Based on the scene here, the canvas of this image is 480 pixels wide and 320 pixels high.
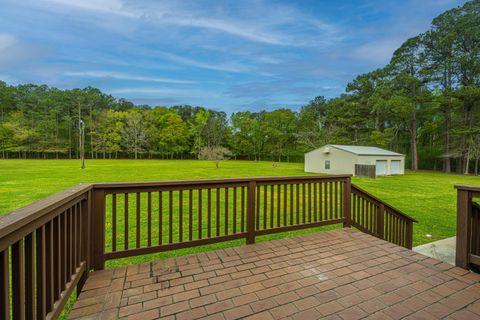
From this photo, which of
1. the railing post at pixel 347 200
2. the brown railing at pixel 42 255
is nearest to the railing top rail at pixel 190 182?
the railing post at pixel 347 200

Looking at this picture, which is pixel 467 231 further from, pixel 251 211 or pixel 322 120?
pixel 322 120

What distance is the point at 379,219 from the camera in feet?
13.3

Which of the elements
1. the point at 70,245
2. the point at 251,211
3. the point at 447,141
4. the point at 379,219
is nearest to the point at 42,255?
the point at 70,245

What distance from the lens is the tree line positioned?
20359 millimetres

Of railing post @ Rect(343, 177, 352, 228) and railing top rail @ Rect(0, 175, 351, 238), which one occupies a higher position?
railing top rail @ Rect(0, 175, 351, 238)

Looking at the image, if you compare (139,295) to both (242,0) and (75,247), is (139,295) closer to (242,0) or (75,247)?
(75,247)

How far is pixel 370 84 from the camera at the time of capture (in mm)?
26312

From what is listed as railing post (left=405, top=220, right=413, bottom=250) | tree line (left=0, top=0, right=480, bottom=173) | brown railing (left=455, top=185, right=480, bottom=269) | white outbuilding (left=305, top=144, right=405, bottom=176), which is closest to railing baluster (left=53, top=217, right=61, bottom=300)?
brown railing (left=455, top=185, right=480, bottom=269)

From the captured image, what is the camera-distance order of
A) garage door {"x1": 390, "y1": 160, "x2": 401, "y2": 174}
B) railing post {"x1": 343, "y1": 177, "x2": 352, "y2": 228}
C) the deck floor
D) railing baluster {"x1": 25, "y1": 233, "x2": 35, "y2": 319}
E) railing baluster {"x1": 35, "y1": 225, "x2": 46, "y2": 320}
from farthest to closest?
1. garage door {"x1": 390, "y1": 160, "x2": 401, "y2": 174}
2. railing post {"x1": 343, "y1": 177, "x2": 352, "y2": 228}
3. the deck floor
4. railing baluster {"x1": 35, "y1": 225, "x2": 46, "y2": 320}
5. railing baluster {"x1": 25, "y1": 233, "x2": 35, "y2": 319}

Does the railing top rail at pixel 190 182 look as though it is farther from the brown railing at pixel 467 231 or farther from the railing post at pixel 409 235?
the railing post at pixel 409 235

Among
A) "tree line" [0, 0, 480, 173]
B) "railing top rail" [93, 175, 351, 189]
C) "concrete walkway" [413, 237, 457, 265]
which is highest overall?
"tree line" [0, 0, 480, 173]

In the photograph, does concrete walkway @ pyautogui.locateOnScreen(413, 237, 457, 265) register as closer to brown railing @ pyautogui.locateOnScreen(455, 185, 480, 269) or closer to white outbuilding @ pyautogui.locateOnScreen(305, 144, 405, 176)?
brown railing @ pyautogui.locateOnScreen(455, 185, 480, 269)

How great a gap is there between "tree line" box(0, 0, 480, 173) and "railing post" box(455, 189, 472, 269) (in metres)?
21.8

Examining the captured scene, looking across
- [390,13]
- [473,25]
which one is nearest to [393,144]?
[473,25]
